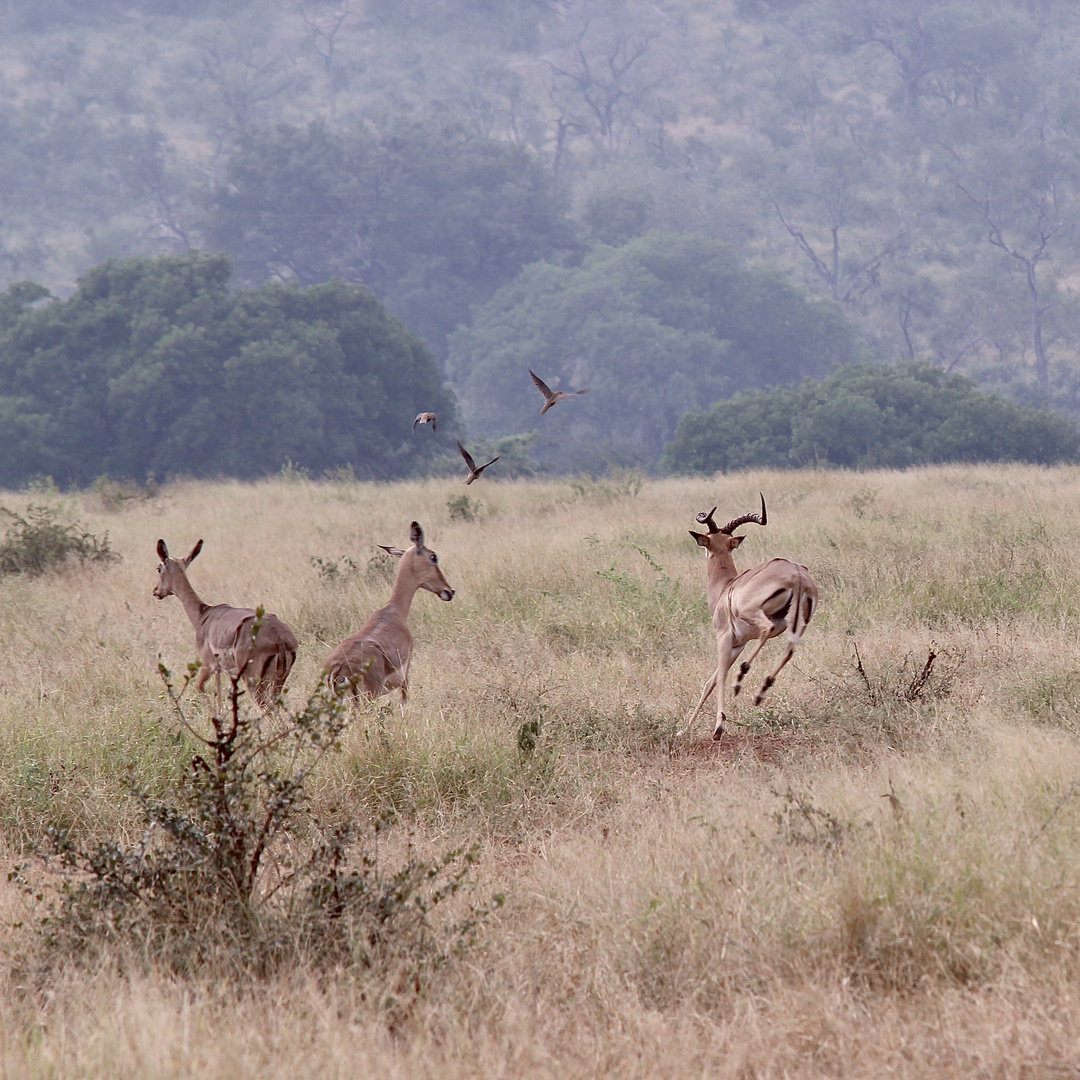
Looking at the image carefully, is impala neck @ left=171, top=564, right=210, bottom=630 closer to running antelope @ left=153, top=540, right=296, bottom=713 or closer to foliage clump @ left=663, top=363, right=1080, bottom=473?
running antelope @ left=153, top=540, right=296, bottom=713

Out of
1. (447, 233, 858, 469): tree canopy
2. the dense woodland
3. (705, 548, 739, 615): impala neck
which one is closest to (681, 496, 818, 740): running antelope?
(705, 548, 739, 615): impala neck

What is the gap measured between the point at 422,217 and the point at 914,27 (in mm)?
36535

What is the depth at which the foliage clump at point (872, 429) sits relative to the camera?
2934cm

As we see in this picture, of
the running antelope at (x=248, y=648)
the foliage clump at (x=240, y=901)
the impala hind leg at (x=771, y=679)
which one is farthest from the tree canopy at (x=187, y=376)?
the foliage clump at (x=240, y=901)

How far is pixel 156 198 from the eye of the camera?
55.8 meters

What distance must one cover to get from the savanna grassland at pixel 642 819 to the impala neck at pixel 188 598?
1.62 ft

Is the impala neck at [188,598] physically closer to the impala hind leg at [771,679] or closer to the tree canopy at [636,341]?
the impala hind leg at [771,679]

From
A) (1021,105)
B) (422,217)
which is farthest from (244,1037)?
(1021,105)

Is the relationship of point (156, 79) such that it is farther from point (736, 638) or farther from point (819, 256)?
point (736, 638)

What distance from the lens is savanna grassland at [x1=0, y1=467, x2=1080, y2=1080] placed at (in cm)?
296

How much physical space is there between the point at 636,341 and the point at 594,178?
21097 millimetres

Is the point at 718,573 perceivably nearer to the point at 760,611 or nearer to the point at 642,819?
the point at 760,611

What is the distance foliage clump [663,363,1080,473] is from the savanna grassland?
64.3 ft

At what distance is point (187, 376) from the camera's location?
2892 centimetres
